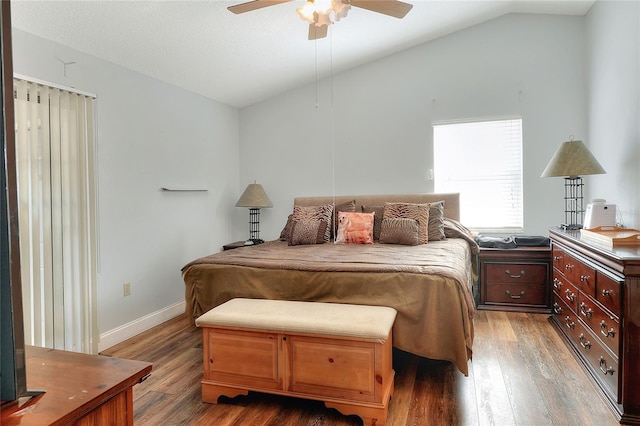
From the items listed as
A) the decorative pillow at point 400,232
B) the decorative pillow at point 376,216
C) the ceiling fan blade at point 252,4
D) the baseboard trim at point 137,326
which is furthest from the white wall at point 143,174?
the decorative pillow at point 400,232

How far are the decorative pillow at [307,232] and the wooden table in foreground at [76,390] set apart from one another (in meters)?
2.89

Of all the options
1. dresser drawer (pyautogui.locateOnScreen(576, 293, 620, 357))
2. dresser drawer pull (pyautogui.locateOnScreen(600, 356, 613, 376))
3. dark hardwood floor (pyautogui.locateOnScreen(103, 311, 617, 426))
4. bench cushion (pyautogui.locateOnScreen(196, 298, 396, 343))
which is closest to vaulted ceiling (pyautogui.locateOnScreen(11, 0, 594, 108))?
bench cushion (pyautogui.locateOnScreen(196, 298, 396, 343))

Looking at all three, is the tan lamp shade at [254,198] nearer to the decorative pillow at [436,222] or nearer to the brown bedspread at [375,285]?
the brown bedspread at [375,285]

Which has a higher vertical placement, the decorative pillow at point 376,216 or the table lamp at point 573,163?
the table lamp at point 573,163

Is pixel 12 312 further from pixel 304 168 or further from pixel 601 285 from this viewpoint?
pixel 304 168

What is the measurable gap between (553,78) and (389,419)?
12.4 feet

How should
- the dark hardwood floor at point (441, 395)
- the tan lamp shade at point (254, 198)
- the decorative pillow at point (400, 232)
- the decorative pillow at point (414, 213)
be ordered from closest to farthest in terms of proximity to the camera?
1. the dark hardwood floor at point (441, 395)
2. the decorative pillow at point (400, 232)
3. the decorative pillow at point (414, 213)
4. the tan lamp shade at point (254, 198)

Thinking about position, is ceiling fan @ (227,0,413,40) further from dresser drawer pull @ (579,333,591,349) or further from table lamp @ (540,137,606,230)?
dresser drawer pull @ (579,333,591,349)

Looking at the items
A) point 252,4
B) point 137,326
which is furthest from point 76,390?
point 137,326

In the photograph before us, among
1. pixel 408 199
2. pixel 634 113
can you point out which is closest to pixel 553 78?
pixel 634 113

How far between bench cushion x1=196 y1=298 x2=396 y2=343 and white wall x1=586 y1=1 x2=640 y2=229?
2297 millimetres

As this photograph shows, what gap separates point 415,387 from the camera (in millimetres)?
2400

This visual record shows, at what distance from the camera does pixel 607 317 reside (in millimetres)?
2154

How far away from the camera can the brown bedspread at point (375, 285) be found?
2246mm
